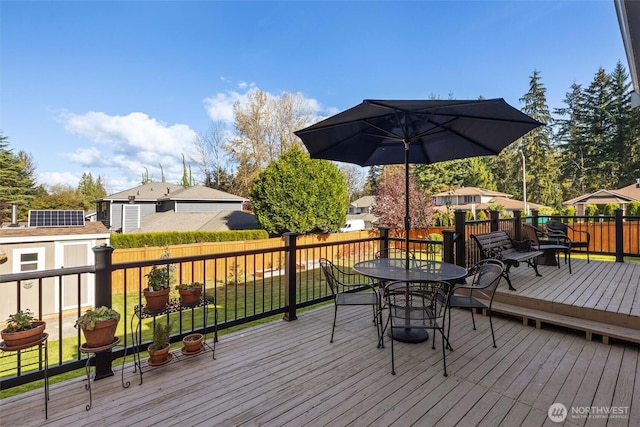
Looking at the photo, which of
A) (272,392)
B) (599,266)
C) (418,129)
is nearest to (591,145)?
(599,266)

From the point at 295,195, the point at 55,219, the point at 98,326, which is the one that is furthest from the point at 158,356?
the point at 295,195

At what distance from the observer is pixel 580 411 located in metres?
1.91

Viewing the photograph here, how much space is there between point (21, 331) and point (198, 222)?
571 inches

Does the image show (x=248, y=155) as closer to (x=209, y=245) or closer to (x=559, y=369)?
(x=209, y=245)

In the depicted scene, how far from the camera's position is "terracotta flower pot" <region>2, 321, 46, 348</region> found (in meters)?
1.85

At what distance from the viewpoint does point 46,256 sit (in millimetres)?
8422

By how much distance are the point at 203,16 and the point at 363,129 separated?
376 inches

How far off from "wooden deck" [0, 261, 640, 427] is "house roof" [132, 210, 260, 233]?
13.0 m

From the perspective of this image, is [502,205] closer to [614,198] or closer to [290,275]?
[614,198]

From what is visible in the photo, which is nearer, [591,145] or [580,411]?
[580,411]

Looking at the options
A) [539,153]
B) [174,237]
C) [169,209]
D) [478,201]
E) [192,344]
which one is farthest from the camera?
[539,153]

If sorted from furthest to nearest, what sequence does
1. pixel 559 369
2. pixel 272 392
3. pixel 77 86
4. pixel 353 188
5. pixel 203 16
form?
1. pixel 353 188
2. pixel 77 86
3. pixel 203 16
4. pixel 559 369
5. pixel 272 392

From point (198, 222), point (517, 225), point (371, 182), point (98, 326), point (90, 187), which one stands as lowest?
point (98, 326)

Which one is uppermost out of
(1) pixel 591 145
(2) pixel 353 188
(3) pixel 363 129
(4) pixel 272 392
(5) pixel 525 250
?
(1) pixel 591 145
